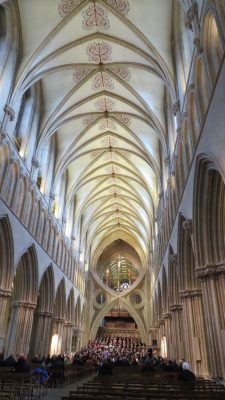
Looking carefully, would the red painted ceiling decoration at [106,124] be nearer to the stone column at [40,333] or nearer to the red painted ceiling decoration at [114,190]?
the red painted ceiling decoration at [114,190]

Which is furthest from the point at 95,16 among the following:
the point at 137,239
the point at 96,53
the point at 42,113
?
the point at 137,239

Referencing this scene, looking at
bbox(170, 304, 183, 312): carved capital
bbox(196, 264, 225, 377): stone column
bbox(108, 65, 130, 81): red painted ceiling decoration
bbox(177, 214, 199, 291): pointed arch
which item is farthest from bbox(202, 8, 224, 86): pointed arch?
bbox(170, 304, 183, 312): carved capital

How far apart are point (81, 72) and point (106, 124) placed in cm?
512

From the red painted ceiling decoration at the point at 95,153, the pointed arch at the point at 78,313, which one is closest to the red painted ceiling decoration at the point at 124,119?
the red painted ceiling decoration at the point at 95,153

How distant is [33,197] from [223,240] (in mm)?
10608

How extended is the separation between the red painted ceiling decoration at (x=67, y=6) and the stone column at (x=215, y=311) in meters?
12.3

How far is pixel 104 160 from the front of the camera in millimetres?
26109

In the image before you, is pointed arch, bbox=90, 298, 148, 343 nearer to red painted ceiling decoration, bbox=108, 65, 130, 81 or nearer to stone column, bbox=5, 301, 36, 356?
stone column, bbox=5, 301, 36, 356

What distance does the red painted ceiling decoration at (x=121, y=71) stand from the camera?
1745cm

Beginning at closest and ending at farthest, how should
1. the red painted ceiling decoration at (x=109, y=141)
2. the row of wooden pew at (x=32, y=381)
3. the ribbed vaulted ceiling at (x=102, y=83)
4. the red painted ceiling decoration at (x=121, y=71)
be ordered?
the row of wooden pew at (x=32, y=381)
the ribbed vaulted ceiling at (x=102, y=83)
the red painted ceiling decoration at (x=121, y=71)
the red painted ceiling decoration at (x=109, y=141)

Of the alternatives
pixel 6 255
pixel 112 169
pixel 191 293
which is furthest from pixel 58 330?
pixel 191 293

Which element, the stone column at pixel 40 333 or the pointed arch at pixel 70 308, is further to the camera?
the pointed arch at pixel 70 308

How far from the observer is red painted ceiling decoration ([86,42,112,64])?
53.4ft

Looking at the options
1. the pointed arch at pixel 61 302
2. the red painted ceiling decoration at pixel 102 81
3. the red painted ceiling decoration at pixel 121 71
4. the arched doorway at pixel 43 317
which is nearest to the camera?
the red painted ceiling decoration at pixel 121 71
